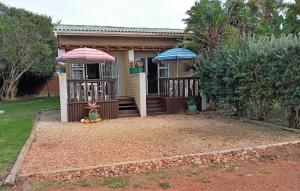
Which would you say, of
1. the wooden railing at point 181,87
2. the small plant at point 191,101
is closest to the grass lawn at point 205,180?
the small plant at point 191,101

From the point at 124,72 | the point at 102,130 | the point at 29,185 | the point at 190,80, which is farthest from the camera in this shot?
the point at 124,72

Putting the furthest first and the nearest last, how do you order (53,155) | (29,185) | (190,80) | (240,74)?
(190,80), (240,74), (53,155), (29,185)

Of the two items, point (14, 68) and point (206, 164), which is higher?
point (14, 68)

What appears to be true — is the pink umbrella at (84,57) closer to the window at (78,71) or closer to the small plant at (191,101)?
the window at (78,71)

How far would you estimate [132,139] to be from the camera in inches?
339

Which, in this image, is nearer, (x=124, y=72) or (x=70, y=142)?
(x=70, y=142)

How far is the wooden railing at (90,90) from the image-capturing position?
Result: 12.7m

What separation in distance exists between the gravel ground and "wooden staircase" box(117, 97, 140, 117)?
1763mm

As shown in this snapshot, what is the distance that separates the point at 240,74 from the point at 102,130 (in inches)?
204

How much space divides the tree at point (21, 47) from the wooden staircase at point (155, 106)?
40.0 ft

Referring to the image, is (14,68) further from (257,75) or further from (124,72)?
(257,75)

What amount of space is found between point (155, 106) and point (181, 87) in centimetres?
150

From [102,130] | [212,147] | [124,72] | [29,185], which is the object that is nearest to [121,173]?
[29,185]

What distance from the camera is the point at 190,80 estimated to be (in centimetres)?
1458
